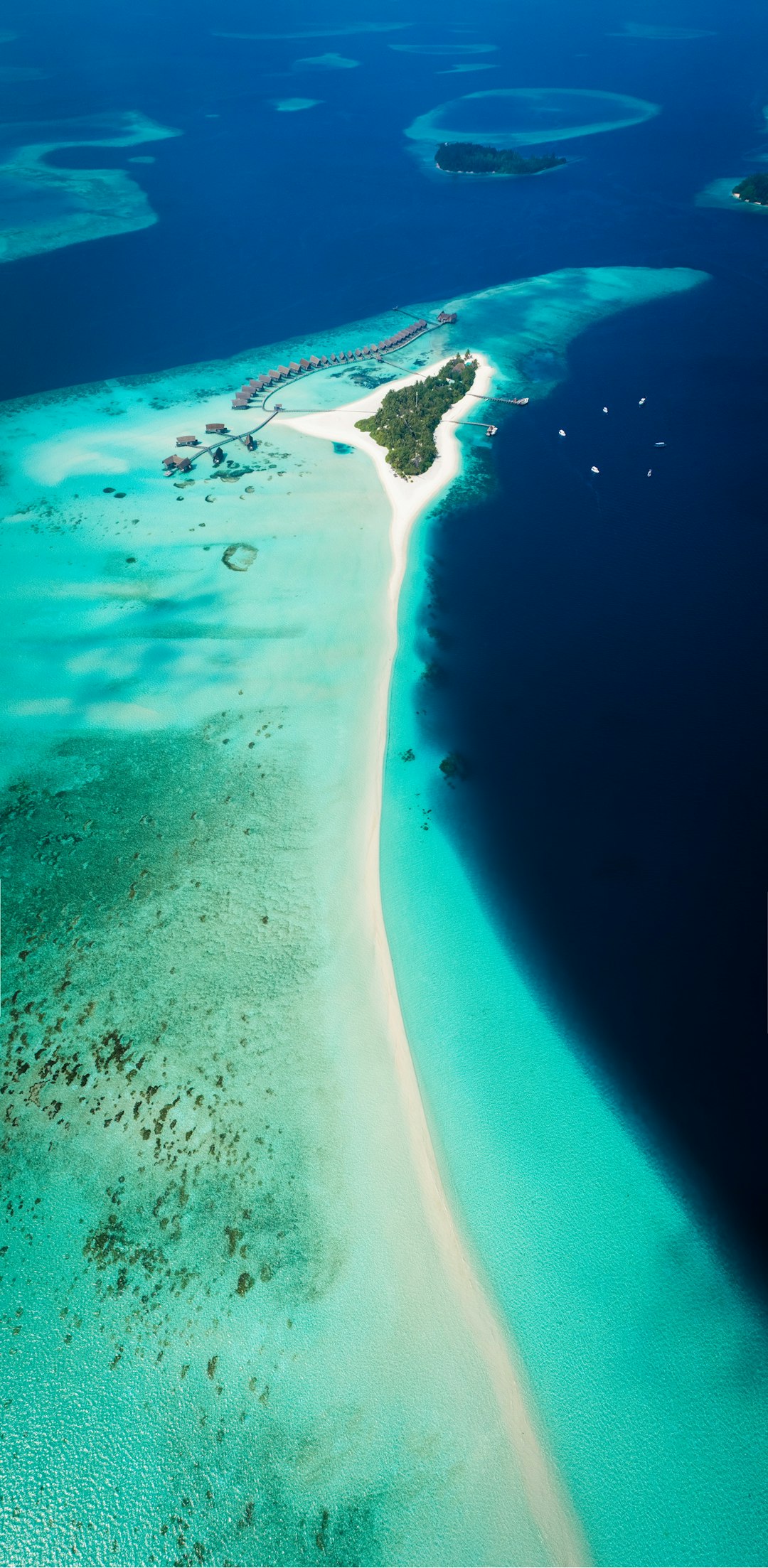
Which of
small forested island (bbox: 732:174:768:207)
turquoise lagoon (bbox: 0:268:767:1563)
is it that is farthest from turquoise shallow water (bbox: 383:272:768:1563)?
small forested island (bbox: 732:174:768:207)

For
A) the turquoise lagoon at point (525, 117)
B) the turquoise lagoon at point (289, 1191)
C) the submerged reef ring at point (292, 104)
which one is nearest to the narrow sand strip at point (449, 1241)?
the turquoise lagoon at point (289, 1191)

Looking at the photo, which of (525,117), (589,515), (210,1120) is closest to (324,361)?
(589,515)

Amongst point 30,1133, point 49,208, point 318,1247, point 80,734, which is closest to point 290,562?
point 80,734

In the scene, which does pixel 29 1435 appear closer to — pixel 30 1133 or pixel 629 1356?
pixel 30 1133

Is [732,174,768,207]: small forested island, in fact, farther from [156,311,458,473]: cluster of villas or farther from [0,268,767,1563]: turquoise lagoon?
[0,268,767,1563]: turquoise lagoon

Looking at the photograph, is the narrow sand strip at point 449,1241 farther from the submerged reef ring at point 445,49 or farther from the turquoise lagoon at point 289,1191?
the submerged reef ring at point 445,49

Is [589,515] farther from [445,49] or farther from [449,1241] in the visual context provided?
[445,49]

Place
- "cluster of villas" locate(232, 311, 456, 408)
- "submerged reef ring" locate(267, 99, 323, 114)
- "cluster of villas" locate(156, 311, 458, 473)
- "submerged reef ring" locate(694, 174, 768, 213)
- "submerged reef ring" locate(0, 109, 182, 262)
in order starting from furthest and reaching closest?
"submerged reef ring" locate(267, 99, 323, 114) < "submerged reef ring" locate(694, 174, 768, 213) < "submerged reef ring" locate(0, 109, 182, 262) < "cluster of villas" locate(232, 311, 456, 408) < "cluster of villas" locate(156, 311, 458, 473)
